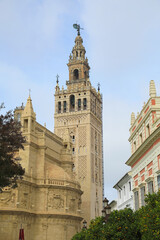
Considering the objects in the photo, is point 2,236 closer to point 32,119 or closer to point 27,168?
point 27,168

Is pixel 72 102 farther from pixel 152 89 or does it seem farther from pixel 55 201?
pixel 152 89

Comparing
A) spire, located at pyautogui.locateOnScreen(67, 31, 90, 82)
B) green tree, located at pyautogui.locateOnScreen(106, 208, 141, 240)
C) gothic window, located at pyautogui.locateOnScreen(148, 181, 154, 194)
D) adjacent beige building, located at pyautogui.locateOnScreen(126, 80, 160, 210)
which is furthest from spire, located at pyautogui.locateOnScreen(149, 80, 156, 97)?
spire, located at pyautogui.locateOnScreen(67, 31, 90, 82)

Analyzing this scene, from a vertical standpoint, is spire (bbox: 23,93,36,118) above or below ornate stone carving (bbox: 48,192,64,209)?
above

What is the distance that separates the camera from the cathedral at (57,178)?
133 feet

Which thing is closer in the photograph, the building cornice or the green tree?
the green tree

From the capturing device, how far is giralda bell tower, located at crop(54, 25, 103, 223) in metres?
61.6

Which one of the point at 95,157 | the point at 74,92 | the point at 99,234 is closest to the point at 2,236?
the point at 99,234

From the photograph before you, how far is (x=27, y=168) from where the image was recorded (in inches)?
1702

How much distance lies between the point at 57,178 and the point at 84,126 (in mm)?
21599

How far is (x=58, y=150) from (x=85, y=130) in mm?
12052

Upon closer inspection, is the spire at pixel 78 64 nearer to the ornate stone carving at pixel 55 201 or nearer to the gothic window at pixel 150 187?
the ornate stone carving at pixel 55 201

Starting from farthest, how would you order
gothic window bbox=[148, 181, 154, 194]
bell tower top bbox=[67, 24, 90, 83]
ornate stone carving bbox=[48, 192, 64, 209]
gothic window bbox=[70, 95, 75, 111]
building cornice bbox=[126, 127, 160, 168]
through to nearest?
bell tower top bbox=[67, 24, 90, 83]
gothic window bbox=[70, 95, 75, 111]
ornate stone carving bbox=[48, 192, 64, 209]
gothic window bbox=[148, 181, 154, 194]
building cornice bbox=[126, 127, 160, 168]

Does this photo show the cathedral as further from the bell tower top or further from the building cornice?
the building cornice

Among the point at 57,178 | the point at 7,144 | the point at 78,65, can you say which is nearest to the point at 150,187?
the point at 7,144
